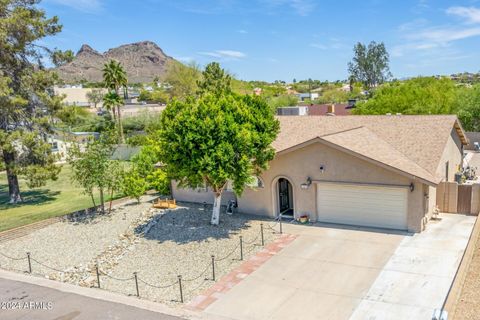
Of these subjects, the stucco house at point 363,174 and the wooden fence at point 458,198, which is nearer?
the stucco house at point 363,174

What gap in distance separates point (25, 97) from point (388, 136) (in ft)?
75.8

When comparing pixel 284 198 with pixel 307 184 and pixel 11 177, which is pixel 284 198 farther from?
pixel 11 177

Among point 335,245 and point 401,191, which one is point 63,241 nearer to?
point 335,245

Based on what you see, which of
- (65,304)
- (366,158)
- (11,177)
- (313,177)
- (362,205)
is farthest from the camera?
(11,177)

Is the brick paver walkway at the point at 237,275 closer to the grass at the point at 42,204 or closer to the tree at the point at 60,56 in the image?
the grass at the point at 42,204

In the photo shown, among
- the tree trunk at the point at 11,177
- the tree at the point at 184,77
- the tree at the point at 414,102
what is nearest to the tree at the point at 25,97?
the tree trunk at the point at 11,177

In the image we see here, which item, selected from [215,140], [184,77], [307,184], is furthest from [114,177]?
[184,77]

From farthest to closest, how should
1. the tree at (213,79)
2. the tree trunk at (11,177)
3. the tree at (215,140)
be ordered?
the tree at (213,79), the tree trunk at (11,177), the tree at (215,140)

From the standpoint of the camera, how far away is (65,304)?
1292 centimetres

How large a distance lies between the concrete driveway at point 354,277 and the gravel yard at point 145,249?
5.33 feet

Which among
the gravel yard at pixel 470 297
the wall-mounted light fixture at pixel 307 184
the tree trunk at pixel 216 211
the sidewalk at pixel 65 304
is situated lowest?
the sidewalk at pixel 65 304

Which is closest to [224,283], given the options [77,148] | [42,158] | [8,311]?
[8,311]

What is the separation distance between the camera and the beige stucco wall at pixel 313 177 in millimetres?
16484

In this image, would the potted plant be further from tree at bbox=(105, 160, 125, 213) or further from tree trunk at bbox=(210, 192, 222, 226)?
tree at bbox=(105, 160, 125, 213)
